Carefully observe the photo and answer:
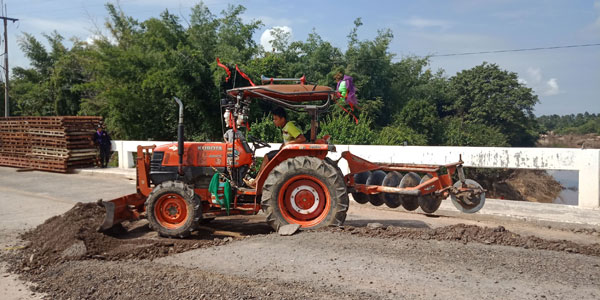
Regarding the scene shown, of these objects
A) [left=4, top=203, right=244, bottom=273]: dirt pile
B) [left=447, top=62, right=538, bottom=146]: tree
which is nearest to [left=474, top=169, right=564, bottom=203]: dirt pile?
[left=447, top=62, right=538, bottom=146]: tree

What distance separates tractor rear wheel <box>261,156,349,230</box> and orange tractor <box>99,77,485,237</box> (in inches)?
0.5

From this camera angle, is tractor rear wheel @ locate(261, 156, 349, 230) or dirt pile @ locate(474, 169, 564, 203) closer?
tractor rear wheel @ locate(261, 156, 349, 230)

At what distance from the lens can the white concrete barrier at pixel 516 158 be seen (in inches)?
303

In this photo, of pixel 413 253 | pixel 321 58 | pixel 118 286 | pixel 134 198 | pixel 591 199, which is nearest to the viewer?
pixel 118 286

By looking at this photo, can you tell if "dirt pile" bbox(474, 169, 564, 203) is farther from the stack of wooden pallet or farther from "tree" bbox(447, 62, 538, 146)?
the stack of wooden pallet

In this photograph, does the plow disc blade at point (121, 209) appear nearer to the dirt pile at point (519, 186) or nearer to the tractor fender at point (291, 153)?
the tractor fender at point (291, 153)

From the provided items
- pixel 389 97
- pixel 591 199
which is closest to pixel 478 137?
pixel 389 97

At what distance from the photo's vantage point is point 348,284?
4.02 meters

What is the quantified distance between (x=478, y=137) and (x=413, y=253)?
19.7 meters

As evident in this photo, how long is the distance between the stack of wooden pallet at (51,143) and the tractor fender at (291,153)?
11007 mm

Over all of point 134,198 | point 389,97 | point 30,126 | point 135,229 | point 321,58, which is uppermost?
point 321,58

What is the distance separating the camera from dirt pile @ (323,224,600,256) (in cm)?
529

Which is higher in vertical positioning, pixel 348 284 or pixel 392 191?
pixel 392 191

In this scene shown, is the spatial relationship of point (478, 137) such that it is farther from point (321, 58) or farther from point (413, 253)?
point (413, 253)
